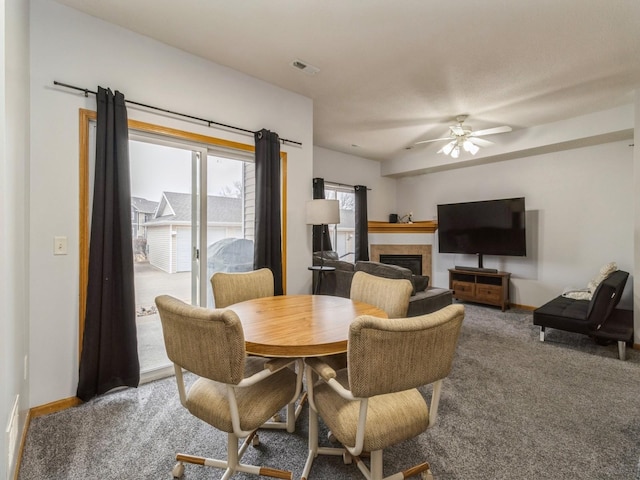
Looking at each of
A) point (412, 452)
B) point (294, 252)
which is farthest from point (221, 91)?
point (412, 452)

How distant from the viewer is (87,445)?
5.73 feet

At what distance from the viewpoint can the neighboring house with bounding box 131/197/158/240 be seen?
101 inches

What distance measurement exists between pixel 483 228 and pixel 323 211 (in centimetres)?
332

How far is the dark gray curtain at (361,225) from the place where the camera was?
226 inches

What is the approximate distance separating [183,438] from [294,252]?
2.00m

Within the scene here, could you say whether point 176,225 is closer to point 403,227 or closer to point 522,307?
point 403,227

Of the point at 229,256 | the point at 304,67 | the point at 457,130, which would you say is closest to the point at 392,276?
the point at 229,256

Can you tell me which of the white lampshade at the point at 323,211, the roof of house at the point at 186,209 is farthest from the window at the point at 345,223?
the roof of house at the point at 186,209

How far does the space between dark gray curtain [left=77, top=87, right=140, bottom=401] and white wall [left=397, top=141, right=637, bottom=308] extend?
5.36m

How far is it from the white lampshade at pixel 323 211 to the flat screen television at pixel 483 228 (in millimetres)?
3153

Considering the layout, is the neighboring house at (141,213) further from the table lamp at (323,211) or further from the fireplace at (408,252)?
the fireplace at (408,252)

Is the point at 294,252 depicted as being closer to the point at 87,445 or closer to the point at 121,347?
the point at 121,347

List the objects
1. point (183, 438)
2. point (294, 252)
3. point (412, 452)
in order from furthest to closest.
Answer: point (294, 252)
point (183, 438)
point (412, 452)

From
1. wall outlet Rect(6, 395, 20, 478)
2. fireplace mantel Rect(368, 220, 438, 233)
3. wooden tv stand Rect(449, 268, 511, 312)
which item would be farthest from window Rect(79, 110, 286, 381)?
wooden tv stand Rect(449, 268, 511, 312)
